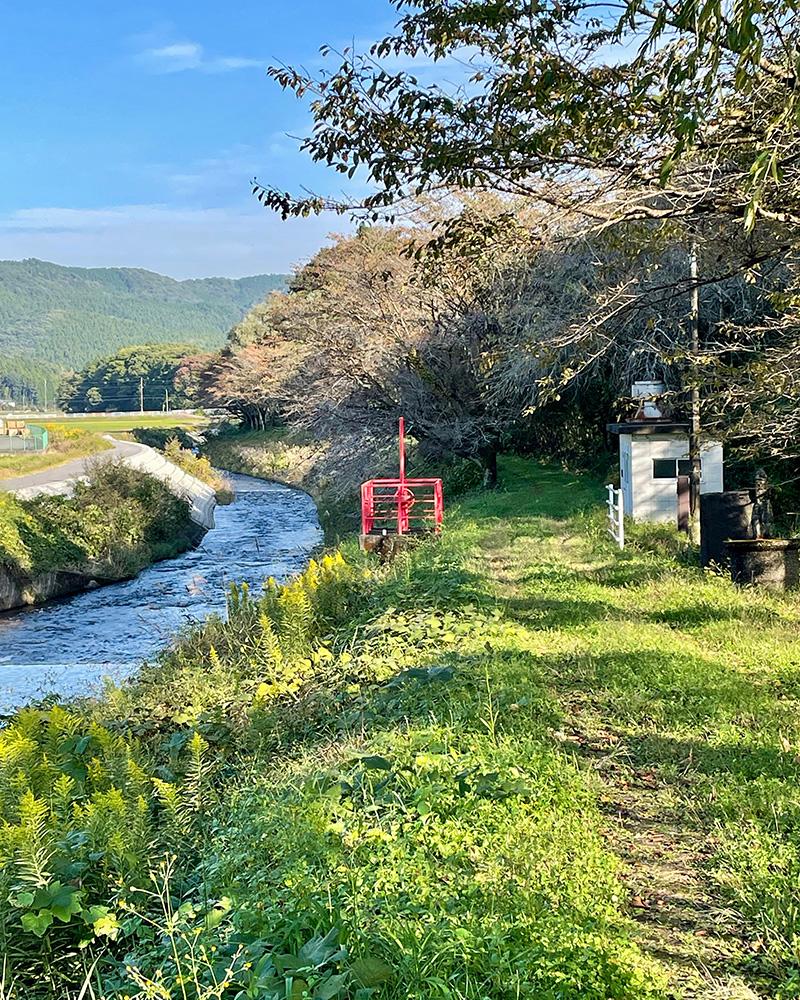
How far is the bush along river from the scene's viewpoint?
1448 cm

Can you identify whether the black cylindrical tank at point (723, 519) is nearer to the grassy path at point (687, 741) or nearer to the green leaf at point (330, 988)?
the grassy path at point (687, 741)

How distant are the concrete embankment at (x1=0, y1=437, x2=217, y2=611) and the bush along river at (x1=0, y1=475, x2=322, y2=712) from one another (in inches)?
20.9

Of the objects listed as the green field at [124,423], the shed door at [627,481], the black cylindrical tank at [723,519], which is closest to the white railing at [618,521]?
the shed door at [627,481]

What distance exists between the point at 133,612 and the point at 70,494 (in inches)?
398

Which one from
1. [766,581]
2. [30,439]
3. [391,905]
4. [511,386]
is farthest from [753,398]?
[30,439]

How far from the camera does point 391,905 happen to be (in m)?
3.55

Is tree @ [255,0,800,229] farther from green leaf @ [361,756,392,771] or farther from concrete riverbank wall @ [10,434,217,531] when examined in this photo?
concrete riverbank wall @ [10,434,217,531]

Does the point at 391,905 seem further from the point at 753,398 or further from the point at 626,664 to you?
the point at 753,398

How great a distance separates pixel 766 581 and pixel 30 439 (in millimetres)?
37763

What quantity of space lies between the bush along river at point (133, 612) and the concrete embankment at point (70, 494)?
532mm

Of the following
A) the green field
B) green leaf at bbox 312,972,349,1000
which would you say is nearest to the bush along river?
green leaf at bbox 312,972,349,1000

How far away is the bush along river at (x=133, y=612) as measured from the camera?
1448 cm

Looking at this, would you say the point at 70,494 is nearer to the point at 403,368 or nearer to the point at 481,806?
the point at 403,368

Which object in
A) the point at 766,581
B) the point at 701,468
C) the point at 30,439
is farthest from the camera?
the point at 30,439
